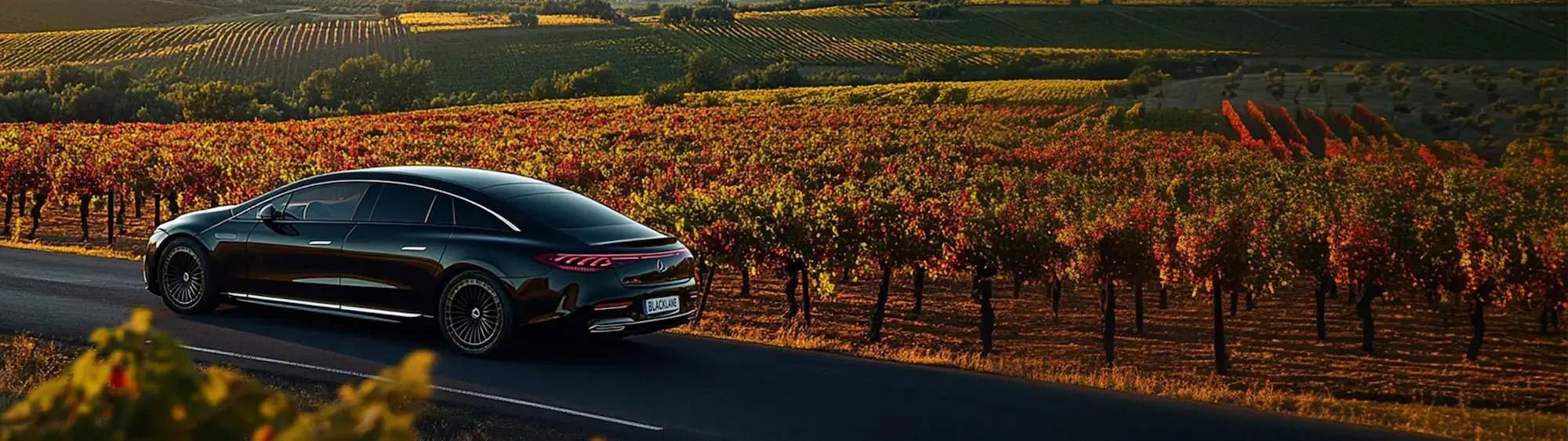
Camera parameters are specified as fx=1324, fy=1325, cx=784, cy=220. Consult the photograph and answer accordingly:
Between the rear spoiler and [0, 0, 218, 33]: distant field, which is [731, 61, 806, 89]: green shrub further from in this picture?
the rear spoiler

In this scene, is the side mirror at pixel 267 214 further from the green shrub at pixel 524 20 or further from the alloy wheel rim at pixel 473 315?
the green shrub at pixel 524 20

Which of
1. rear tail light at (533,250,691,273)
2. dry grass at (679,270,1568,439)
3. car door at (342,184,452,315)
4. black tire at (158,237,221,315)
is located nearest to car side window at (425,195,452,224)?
car door at (342,184,452,315)

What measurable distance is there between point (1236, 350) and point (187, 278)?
17.8 metres

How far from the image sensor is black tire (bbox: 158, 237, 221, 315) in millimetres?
13555

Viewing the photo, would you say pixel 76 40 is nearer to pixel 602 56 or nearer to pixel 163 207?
pixel 602 56

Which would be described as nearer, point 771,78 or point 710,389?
point 710,389

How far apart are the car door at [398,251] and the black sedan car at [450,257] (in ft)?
0.04

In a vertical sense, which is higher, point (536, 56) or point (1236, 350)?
point (536, 56)

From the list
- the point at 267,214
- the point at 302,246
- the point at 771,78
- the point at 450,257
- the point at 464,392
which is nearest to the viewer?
the point at 464,392

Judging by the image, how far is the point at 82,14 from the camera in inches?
5733

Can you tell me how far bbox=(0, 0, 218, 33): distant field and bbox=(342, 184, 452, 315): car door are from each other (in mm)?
Answer: 139019

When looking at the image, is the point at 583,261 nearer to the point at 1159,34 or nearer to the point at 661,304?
the point at 661,304

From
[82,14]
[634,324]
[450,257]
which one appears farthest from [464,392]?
[82,14]

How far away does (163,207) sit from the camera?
44125mm
